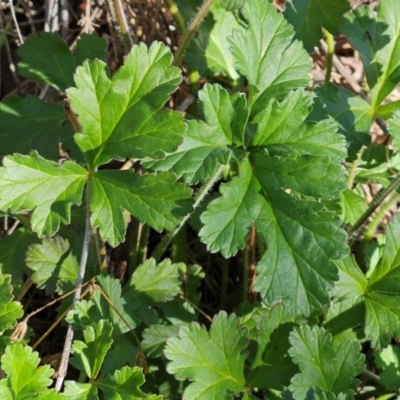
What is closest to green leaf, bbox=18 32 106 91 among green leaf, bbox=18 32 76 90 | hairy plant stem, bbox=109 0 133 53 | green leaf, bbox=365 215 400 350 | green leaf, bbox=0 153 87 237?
green leaf, bbox=18 32 76 90

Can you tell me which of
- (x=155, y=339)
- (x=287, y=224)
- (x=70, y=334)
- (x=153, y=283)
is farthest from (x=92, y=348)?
(x=287, y=224)

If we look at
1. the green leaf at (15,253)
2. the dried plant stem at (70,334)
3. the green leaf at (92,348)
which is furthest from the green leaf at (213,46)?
the green leaf at (92,348)

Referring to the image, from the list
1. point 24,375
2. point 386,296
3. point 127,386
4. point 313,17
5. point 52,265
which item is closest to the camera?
point 24,375

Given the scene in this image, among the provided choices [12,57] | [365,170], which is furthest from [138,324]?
[12,57]

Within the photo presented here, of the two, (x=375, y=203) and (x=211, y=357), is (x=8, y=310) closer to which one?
(x=211, y=357)

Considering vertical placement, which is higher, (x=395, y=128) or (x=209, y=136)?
(x=395, y=128)

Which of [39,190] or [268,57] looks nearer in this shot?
[39,190]
